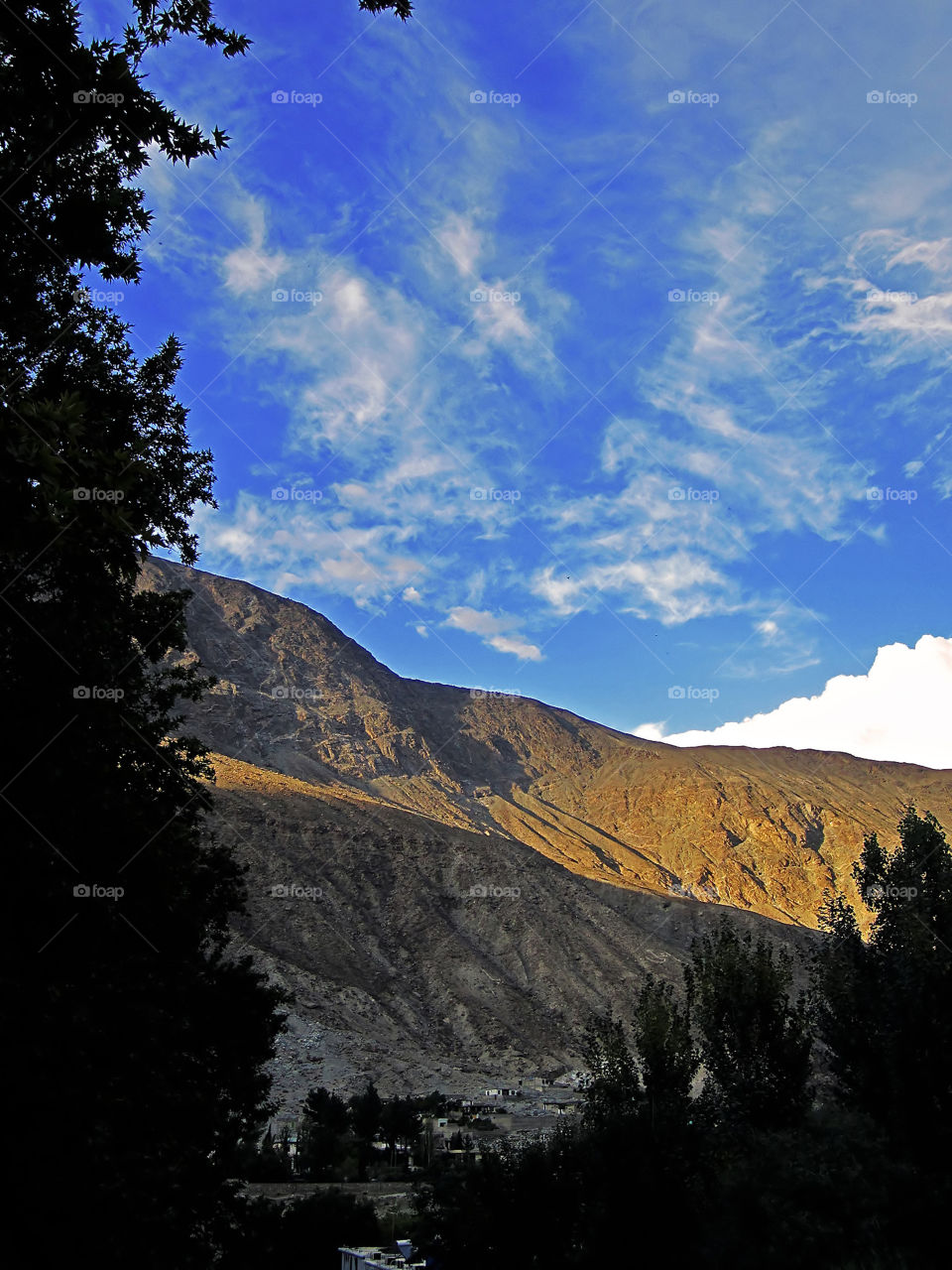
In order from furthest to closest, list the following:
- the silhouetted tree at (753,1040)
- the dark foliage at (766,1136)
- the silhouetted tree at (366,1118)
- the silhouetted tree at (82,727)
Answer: the silhouetted tree at (366,1118)
the silhouetted tree at (753,1040)
the dark foliage at (766,1136)
the silhouetted tree at (82,727)

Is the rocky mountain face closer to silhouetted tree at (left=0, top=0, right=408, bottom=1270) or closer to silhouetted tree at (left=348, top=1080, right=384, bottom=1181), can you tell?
silhouetted tree at (left=348, top=1080, right=384, bottom=1181)

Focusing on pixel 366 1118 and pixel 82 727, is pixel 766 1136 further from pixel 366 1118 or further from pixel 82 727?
pixel 366 1118

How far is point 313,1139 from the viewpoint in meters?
52.6

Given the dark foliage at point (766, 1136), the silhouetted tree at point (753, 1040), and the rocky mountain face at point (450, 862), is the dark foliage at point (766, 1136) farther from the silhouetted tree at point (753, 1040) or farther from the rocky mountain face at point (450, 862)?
the rocky mountain face at point (450, 862)

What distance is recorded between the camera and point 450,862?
337ft

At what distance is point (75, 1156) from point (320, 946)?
7800cm

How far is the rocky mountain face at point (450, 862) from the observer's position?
77188mm

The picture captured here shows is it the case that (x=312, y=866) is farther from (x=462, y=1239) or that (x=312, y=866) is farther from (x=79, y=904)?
(x=79, y=904)

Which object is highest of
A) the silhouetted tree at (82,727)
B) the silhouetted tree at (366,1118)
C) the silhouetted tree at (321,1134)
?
the silhouetted tree at (82,727)

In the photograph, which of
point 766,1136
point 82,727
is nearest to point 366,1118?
point 766,1136

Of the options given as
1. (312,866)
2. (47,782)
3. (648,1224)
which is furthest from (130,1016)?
(312,866)

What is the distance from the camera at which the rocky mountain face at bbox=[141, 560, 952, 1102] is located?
3039 inches

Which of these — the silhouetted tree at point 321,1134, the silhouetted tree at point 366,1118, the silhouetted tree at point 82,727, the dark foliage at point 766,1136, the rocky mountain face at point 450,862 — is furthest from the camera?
the rocky mountain face at point 450,862

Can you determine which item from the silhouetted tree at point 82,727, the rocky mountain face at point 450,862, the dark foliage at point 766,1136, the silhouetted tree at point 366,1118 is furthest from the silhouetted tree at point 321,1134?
the silhouetted tree at point 82,727
